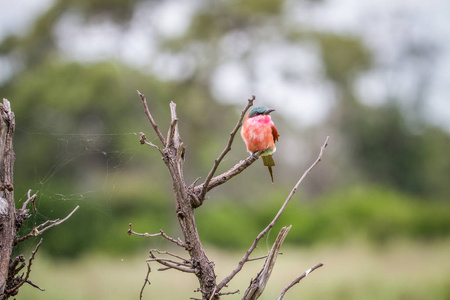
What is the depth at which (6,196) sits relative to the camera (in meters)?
0.83

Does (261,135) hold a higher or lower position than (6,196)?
higher

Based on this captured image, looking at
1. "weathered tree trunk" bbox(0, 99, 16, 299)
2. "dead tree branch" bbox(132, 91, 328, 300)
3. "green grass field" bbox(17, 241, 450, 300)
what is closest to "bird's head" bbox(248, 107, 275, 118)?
"dead tree branch" bbox(132, 91, 328, 300)

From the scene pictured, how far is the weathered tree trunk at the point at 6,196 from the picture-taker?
2.67 ft

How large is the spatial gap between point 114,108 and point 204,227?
69.4 inches

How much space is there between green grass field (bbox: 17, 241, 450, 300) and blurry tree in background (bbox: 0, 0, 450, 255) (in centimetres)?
42

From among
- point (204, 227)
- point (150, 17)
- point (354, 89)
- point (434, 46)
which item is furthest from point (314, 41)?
point (204, 227)

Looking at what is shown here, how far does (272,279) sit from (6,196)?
373cm

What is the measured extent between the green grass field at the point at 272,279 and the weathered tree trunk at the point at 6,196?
2997mm

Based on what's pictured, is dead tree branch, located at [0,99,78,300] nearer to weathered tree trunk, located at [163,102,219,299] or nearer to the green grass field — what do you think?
weathered tree trunk, located at [163,102,219,299]

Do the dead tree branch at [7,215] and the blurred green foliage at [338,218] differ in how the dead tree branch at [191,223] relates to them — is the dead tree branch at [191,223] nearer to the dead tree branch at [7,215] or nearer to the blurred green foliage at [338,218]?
the dead tree branch at [7,215]

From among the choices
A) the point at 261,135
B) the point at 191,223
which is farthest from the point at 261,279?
the point at 261,135

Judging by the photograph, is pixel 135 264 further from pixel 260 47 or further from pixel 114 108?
pixel 260 47

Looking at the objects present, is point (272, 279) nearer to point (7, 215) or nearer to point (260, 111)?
point (260, 111)

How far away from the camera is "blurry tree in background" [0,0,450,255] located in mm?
5547
